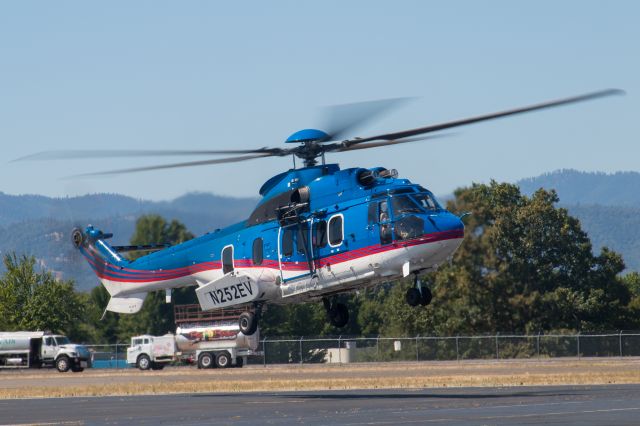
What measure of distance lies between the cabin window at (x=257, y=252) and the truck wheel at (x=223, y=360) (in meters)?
32.3

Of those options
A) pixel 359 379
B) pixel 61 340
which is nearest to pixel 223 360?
pixel 61 340

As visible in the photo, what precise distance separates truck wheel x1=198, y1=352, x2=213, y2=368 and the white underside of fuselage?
2979cm

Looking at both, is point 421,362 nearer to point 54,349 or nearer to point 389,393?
point 54,349

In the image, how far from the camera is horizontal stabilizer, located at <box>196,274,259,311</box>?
1458 inches

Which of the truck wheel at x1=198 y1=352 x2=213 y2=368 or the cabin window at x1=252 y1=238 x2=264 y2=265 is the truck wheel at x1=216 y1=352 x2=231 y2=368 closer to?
the truck wheel at x1=198 y1=352 x2=213 y2=368

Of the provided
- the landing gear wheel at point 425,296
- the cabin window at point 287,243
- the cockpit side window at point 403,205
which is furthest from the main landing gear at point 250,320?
the cockpit side window at point 403,205

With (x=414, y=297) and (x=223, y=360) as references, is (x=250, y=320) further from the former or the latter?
(x=223, y=360)

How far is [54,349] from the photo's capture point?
6988 centimetres

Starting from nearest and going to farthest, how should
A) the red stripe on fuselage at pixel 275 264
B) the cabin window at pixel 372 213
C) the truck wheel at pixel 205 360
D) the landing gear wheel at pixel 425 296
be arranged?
the red stripe on fuselage at pixel 275 264 → the cabin window at pixel 372 213 → the landing gear wheel at pixel 425 296 → the truck wheel at pixel 205 360

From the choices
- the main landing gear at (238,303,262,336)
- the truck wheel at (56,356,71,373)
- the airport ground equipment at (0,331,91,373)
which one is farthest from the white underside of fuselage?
the airport ground equipment at (0,331,91,373)

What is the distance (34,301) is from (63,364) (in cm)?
1699

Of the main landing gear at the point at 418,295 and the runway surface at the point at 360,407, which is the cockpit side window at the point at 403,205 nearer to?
the main landing gear at the point at 418,295

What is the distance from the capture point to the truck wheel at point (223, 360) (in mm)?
68375

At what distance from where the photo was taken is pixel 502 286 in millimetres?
80562
